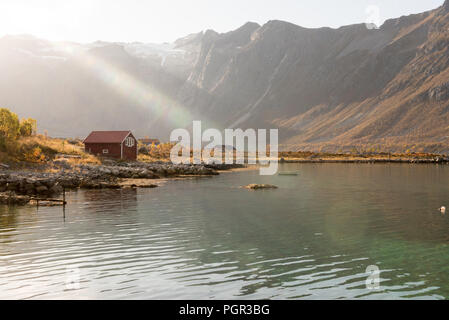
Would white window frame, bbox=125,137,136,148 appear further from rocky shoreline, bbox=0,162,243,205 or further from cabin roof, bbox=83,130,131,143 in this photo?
rocky shoreline, bbox=0,162,243,205

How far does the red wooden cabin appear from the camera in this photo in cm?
7769

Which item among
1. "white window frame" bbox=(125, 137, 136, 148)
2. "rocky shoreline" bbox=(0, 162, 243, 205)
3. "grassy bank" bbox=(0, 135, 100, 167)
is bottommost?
"rocky shoreline" bbox=(0, 162, 243, 205)

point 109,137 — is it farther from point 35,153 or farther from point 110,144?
point 35,153

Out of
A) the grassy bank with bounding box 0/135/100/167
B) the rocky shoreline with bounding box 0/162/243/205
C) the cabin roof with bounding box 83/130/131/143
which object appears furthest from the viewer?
the cabin roof with bounding box 83/130/131/143

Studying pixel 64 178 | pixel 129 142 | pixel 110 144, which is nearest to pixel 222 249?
pixel 64 178

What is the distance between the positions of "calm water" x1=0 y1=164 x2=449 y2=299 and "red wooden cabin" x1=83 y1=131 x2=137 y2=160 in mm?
39387

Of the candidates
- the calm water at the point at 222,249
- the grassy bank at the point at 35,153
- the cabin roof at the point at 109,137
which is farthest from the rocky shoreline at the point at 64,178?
the cabin roof at the point at 109,137

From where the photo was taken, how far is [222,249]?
21.1 meters

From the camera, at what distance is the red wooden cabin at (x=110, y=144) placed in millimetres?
77688

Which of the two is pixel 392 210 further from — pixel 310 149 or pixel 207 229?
pixel 310 149

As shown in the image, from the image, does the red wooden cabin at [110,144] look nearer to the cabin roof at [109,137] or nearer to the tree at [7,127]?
the cabin roof at [109,137]

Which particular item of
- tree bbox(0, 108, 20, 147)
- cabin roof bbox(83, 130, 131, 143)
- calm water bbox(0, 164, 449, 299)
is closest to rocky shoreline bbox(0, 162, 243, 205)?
calm water bbox(0, 164, 449, 299)

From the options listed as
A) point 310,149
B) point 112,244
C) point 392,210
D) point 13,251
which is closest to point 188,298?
point 112,244

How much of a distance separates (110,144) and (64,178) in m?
30.6
